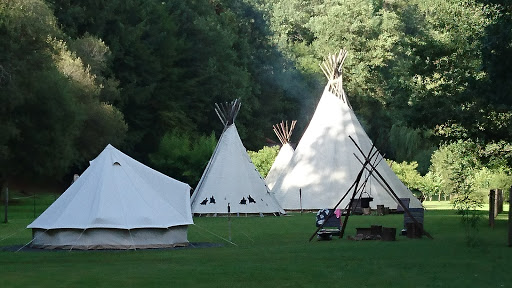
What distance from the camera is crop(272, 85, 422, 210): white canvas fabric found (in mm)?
52312

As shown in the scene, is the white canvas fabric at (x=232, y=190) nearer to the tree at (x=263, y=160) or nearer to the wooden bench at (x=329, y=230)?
the wooden bench at (x=329, y=230)

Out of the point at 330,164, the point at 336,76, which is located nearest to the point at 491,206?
the point at 330,164

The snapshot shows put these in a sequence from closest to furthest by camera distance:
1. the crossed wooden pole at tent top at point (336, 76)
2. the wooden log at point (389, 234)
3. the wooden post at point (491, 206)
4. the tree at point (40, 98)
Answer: the wooden log at point (389, 234), the wooden post at point (491, 206), the tree at point (40, 98), the crossed wooden pole at tent top at point (336, 76)

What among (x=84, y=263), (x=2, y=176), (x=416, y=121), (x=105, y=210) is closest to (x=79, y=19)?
(x=2, y=176)

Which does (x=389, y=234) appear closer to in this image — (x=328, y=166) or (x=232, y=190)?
(x=232, y=190)

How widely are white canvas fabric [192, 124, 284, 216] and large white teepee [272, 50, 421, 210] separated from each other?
13.4ft

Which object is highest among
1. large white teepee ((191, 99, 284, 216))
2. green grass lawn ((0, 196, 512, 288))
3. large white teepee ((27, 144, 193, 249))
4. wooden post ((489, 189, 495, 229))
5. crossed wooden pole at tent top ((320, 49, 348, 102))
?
crossed wooden pole at tent top ((320, 49, 348, 102))

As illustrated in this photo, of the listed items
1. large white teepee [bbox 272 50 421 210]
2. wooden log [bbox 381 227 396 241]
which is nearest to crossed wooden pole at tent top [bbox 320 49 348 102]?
large white teepee [bbox 272 50 421 210]

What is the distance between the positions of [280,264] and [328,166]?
3204 centimetres

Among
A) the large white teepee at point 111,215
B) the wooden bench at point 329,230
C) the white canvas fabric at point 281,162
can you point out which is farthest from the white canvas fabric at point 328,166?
the large white teepee at point 111,215

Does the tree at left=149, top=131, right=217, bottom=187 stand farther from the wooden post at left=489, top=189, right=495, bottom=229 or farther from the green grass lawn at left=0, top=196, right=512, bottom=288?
the green grass lawn at left=0, top=196, right=512, bottom=288

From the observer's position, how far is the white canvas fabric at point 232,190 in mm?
48219

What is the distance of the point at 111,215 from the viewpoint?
26922 mm

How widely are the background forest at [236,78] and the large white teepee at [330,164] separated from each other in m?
2.80
